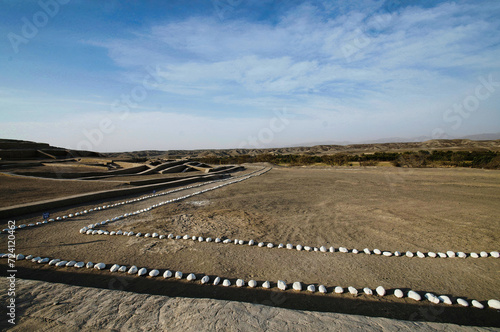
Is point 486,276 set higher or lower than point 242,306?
lower

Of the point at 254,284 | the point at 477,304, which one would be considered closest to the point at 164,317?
the point at 254,284

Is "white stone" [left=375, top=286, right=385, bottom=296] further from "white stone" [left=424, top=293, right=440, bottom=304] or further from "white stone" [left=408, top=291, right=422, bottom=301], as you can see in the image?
"white stone" [left=424, top=293, right=440, bottom=304]

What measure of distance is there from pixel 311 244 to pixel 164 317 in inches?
113

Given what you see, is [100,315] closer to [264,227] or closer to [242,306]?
[242,306]

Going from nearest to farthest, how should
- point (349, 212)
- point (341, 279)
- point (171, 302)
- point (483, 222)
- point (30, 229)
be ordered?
point (171, 302) < point (341, 279) < point (30, 229) < point (483, 222) < point (349, 212)

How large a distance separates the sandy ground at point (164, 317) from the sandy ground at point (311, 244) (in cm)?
48

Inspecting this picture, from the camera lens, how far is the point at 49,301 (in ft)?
7.61

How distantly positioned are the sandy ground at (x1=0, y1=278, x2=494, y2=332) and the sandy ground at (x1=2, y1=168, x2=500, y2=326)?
1.57ft

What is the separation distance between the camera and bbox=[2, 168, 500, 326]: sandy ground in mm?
2752

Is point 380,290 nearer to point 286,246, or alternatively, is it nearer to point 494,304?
point 494,304

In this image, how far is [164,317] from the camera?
211 cm

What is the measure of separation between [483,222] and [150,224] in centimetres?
767

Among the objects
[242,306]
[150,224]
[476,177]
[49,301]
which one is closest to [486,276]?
[242,306]

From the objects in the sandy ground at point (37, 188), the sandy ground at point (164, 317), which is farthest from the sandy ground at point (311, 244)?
the sandy ground at point (37, 188)
